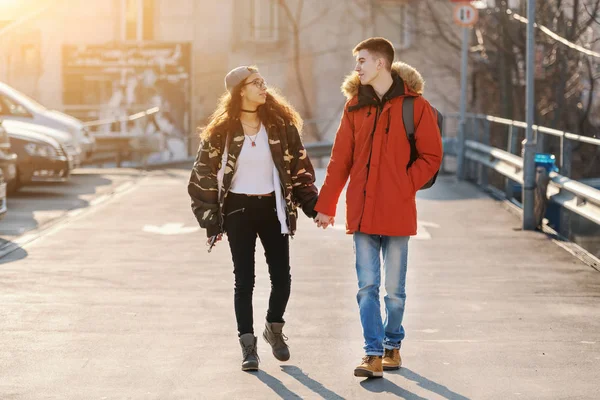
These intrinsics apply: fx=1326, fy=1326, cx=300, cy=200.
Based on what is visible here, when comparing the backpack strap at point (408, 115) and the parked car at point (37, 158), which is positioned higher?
the backpack strap at point (408, 115)

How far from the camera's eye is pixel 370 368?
23.2 ft

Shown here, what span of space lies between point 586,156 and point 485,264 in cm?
1245

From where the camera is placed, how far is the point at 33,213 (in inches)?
639

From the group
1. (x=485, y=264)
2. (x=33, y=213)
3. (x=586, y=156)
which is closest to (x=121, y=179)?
(x=33, y=213)

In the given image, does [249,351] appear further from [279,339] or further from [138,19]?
[138,19]

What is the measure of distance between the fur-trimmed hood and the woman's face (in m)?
0.52

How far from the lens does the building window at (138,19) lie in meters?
Result: 33.6

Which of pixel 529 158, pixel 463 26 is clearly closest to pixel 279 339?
pixel 529 158

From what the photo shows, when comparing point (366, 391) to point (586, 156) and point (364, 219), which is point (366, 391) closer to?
point (364, 219)

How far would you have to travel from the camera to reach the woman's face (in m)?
7.50

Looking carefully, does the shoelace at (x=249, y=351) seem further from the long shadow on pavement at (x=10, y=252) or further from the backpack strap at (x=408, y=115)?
the long shadow on pavement at (x=10, y=252)

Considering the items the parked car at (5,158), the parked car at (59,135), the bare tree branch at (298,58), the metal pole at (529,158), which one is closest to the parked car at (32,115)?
the parked car at (59,135)

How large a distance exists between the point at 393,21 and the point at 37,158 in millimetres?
15445

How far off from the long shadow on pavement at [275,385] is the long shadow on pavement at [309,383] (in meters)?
0.12
